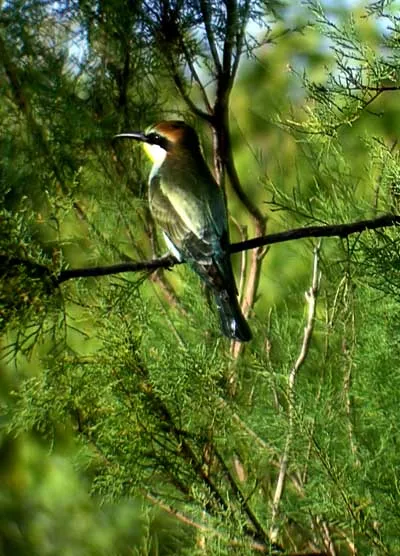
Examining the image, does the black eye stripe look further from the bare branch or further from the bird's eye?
the bare branch

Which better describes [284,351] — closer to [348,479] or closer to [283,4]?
[348,479]

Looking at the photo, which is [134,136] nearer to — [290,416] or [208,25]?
[208,25]

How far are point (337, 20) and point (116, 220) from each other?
0.85 m

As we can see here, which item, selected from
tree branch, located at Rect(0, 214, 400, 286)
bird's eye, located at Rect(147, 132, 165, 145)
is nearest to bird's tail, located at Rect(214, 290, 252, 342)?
tree branch, located at Rect(0, 214, 400, 286)

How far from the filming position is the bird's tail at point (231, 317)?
1.66 metres

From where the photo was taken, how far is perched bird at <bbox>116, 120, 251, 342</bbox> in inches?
66.2

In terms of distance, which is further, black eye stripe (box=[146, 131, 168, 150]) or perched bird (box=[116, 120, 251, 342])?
black eye stripe (box=[146, 131, 168, 150])

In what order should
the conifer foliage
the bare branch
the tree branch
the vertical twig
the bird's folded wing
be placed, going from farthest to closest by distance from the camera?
the bare branch → the bird's folded wing → the vertical twig → the conifer foliage → the tree branch

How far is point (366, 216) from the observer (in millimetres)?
2014

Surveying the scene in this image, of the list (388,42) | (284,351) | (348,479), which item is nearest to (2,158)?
(284,351)

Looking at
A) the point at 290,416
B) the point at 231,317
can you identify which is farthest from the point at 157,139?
the point at 290,416

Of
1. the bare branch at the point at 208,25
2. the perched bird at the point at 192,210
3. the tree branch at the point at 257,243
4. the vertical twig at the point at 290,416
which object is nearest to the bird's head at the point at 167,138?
the perched bird at the point at 192,210

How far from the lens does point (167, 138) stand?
198 cm

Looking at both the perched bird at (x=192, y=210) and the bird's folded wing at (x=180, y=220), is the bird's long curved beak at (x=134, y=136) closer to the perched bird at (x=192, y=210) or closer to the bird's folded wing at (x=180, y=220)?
the perched bird at (x=192, y=210)
